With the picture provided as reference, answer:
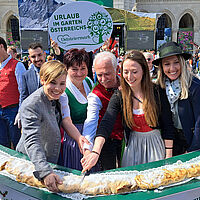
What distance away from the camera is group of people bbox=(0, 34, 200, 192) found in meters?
1.60

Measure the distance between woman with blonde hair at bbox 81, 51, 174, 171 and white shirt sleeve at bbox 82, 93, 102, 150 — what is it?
17 centimetres

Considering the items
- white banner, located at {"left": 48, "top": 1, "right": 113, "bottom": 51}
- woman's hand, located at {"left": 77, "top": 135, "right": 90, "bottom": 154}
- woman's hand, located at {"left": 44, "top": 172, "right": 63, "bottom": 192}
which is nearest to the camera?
woman's hand, located at {"left": 44, "top": 172, "right": 63, "bottom": 192}

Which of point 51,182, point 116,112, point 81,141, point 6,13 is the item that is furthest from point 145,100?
point 6,13

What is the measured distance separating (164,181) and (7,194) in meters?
1.01

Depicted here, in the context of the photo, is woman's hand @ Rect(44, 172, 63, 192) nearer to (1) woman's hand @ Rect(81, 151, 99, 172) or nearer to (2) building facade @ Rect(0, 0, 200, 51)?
(1) woman's hand @ Rect(81, 151, 99, 172)

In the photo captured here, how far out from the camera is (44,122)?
159 cm

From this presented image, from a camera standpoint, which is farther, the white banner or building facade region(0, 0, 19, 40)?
building facade region(0, 0, 19, 40)

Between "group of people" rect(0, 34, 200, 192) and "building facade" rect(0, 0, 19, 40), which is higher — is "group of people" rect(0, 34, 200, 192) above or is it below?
below

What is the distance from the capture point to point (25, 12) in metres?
8.92

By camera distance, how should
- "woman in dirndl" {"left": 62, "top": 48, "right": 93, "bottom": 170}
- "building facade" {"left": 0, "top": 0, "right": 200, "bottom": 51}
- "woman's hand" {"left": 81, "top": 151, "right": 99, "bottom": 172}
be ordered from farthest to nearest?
1. "building facade" {"left": 0, "top": 0, "right": 200, "bottom": 51}
2. "woman in dirndl" {"left": 62, "top": 48, "right": 93, "bottom": 170}
3. "woman's hand" {"left": 81, "top": 151, "right": 99, "bottom": 172}

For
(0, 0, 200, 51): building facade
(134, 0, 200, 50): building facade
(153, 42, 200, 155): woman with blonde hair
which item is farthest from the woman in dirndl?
(134, 0, 200, 50): building facade

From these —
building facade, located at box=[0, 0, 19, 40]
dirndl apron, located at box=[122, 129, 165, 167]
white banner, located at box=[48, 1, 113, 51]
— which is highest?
building facade, located at box=[0, 0, 19, 40]

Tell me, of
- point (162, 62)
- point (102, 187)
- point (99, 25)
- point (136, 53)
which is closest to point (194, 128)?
point (162, 62)

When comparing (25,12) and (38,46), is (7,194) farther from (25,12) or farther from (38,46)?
(25,12)
